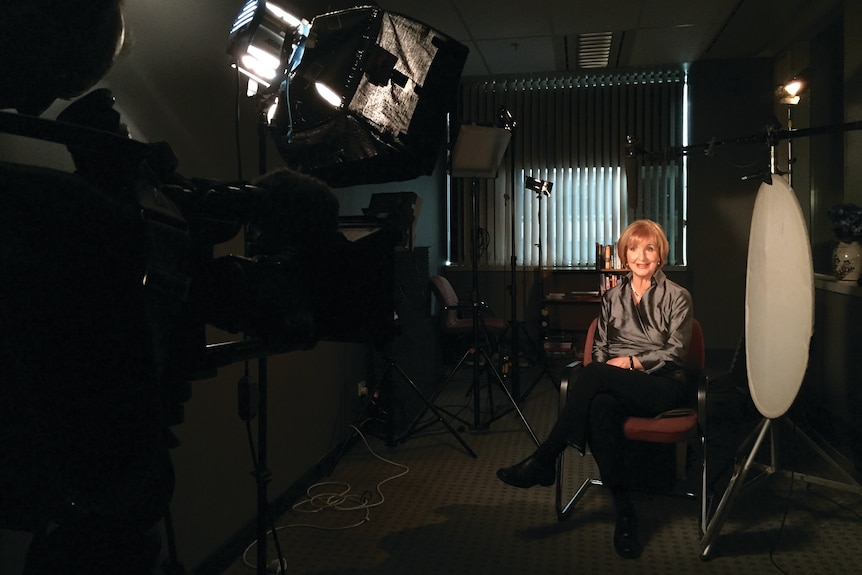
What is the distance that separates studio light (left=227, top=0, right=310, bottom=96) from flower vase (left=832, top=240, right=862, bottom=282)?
9.80ft

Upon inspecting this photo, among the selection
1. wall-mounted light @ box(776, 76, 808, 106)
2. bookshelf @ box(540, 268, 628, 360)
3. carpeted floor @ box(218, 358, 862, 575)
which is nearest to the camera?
carpeted floor @ box(218, 358, 862, 575)

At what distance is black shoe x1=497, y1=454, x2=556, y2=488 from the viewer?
2434 millimetres

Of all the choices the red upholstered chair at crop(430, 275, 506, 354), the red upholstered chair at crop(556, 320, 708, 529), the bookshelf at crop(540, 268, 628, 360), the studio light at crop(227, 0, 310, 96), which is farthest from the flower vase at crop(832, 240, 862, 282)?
the studio light at crop(227, 0, 310, 96)

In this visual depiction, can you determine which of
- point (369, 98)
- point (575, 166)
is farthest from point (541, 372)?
point (369, 98)

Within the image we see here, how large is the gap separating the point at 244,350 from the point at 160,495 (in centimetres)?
24

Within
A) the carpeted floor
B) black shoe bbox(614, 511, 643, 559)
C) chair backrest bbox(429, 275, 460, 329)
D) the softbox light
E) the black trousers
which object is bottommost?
the carpeted floor

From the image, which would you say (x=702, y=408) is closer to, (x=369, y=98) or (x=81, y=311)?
(x=369, y=98)

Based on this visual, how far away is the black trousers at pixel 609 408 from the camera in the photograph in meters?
2.40

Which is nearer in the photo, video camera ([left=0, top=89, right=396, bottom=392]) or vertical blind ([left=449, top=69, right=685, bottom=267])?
video camera ([left=0, top=89, right=396, bottom=392])

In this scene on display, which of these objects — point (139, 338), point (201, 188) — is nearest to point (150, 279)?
point (139, 338)

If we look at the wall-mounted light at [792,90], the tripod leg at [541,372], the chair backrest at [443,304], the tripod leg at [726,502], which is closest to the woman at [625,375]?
the tripod leg at [726,502]

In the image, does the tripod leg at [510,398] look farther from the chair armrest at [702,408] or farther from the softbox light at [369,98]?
the softbox light at [369,98]

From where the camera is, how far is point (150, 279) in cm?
63

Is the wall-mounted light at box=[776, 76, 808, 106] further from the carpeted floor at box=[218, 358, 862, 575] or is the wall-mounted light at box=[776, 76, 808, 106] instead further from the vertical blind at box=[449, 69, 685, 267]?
the carpeted floor at box=[218, 358, 862, 575]
